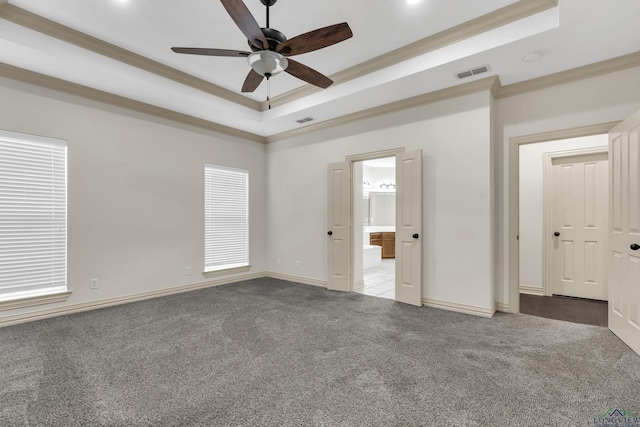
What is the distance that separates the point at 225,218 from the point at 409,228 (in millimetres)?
3286

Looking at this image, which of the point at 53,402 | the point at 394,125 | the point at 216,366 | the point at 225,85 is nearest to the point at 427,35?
the point at 394,125

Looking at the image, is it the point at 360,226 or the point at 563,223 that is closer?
the point at 563,223

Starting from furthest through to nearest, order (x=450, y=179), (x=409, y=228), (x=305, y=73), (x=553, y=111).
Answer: (x=409, y=228), (x=450, y=179), (x=553, y=111), (x=305, y=73)

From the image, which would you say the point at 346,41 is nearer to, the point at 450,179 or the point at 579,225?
Answer: the point at 450,179

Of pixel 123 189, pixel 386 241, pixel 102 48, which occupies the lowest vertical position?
pixel 386 241

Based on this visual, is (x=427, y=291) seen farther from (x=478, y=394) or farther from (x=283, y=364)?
(x=283, y=364)

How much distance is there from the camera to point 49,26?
2986 millimetres

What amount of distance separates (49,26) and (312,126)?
3493 mm

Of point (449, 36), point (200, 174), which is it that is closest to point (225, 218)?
point (200, 174)

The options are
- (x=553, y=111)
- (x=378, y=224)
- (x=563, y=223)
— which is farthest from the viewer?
(x=378, y=224)

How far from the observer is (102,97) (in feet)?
13.0

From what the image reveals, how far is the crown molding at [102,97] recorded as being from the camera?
338cm

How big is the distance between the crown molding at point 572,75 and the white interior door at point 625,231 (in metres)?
0.70

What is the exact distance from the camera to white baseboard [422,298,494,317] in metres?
3.56
